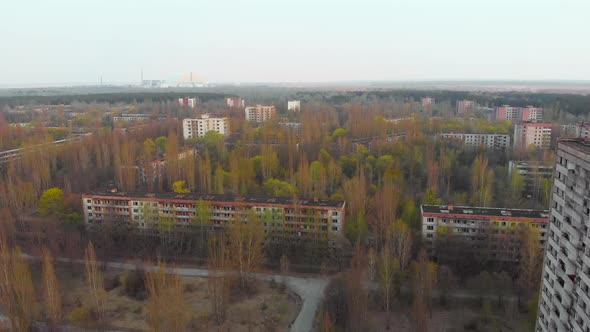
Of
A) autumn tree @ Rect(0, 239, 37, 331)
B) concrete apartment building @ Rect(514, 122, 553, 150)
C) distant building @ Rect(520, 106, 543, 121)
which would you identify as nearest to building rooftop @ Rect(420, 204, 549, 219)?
autumn tree @ Rect(0, 239, 37, 331)

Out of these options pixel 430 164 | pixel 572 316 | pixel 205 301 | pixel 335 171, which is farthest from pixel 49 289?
pixel 430 164

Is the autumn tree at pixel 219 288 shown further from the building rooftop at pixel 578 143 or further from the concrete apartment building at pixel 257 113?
the concrete apartment building at pixel 257 113

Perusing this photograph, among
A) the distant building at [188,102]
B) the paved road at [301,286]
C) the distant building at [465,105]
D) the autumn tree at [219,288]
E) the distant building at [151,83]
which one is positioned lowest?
the paved road at [301,286]

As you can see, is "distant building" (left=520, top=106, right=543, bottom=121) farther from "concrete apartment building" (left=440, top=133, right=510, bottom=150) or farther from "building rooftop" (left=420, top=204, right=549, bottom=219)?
"building rooftop" (left=420, top=204, right=549, bottom=219)

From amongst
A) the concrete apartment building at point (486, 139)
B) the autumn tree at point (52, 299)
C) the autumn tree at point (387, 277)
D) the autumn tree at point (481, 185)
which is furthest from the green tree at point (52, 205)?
the concrete apartment building at point (486, 139)

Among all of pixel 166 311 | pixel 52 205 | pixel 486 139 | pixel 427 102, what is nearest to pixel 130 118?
pixel 52 205
